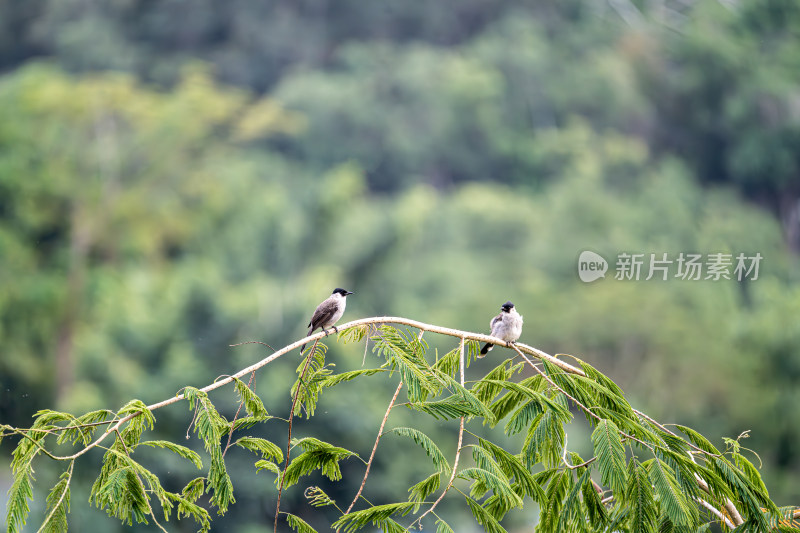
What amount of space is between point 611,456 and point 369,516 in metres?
0.85

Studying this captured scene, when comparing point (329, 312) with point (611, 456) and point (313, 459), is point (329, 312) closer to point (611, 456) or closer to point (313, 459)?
point (313, 459)

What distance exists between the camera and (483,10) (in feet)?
156

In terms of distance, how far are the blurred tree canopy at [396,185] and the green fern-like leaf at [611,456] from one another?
13.7 m

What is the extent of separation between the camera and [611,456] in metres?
3.04

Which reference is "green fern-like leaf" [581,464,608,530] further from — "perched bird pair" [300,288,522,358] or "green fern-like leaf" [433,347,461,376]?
"perched bird pair" [300,288,522,358]

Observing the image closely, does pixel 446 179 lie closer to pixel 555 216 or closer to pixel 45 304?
pixel 555 216

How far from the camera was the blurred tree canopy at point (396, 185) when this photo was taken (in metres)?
21.2

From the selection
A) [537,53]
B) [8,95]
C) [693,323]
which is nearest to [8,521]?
[693,323]

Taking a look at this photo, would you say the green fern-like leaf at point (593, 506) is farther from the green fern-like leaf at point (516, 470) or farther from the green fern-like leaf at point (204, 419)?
the green fern-like leaf at point (204, 419)

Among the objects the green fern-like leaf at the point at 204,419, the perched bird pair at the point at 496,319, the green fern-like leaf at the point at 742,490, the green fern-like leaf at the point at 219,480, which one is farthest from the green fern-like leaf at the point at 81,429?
the green fern-like leaf at the point at 742,490

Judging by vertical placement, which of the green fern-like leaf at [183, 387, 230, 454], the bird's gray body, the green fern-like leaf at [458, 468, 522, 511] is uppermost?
the green fern-like leaf at [183, 387, 230, 454]

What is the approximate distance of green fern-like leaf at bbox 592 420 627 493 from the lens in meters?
3.04

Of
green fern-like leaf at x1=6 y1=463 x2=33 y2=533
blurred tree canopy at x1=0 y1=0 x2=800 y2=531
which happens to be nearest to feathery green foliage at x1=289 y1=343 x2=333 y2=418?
green fern-like leaf at x1=6 y1=463 x2=33 y2=533

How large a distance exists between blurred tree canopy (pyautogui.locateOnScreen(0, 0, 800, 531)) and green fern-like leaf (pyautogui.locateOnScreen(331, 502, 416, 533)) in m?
13.3
